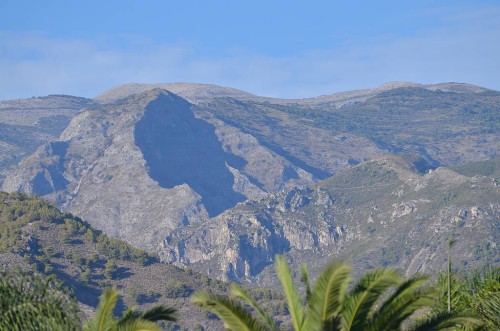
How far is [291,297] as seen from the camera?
23812mm

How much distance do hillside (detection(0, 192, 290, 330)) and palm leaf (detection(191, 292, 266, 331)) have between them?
A: 5190 inches

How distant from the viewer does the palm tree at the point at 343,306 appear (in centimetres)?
2294

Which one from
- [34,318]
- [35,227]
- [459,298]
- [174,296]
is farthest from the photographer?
[35,227]

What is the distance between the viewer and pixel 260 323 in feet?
77.2

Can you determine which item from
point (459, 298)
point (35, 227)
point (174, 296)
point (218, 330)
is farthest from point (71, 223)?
point (459, 298)

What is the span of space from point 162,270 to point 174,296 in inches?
833

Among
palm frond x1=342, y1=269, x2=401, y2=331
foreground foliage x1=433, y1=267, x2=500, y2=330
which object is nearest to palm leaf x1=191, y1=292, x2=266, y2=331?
palm frond x1=342, y1=269, x2=401, y2=331

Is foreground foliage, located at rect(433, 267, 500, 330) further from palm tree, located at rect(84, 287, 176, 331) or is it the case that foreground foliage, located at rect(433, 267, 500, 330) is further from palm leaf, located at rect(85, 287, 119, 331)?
palm leaf, located at rect(85, 287, 119, 331)

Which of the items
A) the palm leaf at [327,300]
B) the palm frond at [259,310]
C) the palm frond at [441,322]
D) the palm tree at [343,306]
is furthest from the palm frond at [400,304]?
the palm frond at [259,310]

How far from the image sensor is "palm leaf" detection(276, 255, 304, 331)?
2350 centimetres

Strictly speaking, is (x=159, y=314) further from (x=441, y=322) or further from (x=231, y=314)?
(x=441, y=322)

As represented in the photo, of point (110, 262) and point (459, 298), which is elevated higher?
point (459, 298)

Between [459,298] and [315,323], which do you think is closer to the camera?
[315,323]

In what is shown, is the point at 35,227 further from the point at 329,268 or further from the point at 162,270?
the point at 329,268
